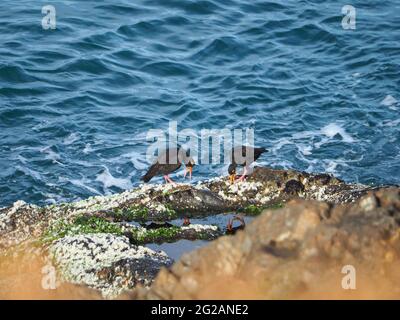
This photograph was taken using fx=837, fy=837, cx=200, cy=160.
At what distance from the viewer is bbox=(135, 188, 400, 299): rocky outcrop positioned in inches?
269

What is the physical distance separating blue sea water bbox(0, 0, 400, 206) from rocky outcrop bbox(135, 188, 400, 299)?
11.2m

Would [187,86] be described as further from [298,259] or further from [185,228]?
[298,259]

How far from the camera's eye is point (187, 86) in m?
23.8

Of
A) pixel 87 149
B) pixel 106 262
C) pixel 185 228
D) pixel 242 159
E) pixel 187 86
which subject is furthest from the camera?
pixel 187 86

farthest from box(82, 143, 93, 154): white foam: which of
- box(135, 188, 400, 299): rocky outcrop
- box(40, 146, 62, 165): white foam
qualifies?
box(135, 188, 400, 299): rocky outcrop

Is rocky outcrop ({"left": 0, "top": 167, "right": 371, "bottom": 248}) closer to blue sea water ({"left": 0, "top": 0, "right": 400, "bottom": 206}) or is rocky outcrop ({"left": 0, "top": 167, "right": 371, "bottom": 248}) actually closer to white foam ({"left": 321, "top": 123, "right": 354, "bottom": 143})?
blue sea water ({"left": 0, "top": 0, "right": 400, "bottom": 206})

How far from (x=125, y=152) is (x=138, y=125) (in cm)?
163

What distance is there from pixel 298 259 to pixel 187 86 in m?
17.2

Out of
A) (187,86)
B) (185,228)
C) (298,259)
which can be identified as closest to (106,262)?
(185,228)

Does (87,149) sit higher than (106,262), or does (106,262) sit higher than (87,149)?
(106,262)

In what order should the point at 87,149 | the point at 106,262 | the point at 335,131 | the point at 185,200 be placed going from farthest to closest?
the point at 335,131
the point at 87,149
the point at 185,200
the point at 106,262

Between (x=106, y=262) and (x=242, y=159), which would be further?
(x=242, y=159)
